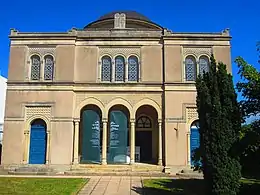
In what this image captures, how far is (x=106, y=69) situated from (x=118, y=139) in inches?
197

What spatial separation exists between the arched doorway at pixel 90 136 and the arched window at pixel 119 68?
9.68ft

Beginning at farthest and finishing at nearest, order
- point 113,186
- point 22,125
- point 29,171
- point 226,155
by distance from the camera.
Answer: point 22,125 < point 29,171 < point 113,186 < point 226,155

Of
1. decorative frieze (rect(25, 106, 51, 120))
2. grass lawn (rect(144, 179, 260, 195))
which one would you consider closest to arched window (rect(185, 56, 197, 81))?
grass lawn (rect(144, 179, 260, 195))

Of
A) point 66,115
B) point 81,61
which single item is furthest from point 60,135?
point 81,61

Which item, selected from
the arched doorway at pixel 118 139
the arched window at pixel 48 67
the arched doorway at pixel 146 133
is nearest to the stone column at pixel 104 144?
the arched doorway at pixel 118 139

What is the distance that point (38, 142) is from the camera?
2339 cm

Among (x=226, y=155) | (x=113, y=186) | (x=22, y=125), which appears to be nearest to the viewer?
(x=226, y=155)

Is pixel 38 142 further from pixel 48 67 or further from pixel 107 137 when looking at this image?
pixel 48 67

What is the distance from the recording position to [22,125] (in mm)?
23297

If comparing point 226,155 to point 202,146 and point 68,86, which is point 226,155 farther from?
point 68,86

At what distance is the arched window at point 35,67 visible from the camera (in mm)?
24219

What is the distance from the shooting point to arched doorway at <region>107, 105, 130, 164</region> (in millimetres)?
23875

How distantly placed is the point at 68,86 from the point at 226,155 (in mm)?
14199

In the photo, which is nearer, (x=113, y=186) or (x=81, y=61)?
(x=113, y=186)
